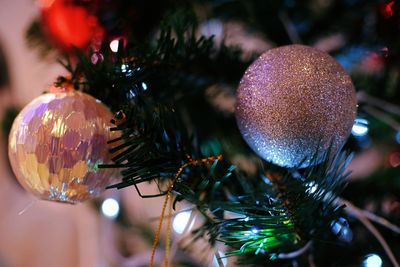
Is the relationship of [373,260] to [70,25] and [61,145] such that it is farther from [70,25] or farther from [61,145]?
[70,25]

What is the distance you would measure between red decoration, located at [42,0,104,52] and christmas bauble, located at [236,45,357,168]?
0.24 meters

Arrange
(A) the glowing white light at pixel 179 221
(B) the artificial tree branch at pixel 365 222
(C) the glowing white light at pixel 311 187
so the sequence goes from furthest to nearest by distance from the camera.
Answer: (A) the glowing white light at pixel 179 221
(B) the artificial tree branch at pixel 365 222
(C) the glowing white light at pixel 311 187

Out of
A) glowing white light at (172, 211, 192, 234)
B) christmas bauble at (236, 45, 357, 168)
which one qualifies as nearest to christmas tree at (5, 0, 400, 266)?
christmas bauble at (236, 45, 357, 168)

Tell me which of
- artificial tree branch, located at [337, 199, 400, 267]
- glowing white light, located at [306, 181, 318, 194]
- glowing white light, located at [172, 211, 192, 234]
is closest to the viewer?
glowing white light, located at [306, 181, 318, 194]

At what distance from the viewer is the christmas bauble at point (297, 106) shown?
10.1 inches

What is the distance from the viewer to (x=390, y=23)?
43 cm

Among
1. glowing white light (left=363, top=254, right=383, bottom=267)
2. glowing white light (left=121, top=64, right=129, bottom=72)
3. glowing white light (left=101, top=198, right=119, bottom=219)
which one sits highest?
glowing white light (left=121, top=64, right=129, bottom=72)

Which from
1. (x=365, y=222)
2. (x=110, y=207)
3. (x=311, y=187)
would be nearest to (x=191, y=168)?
(x=311, y=187)

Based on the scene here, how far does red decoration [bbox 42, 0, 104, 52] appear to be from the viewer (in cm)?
45

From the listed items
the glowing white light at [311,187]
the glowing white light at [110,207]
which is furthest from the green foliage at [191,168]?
the glowing white light at [110,207]

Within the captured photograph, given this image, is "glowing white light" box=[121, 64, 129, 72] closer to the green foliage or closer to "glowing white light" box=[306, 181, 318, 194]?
the green foliage

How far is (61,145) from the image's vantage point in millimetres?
271

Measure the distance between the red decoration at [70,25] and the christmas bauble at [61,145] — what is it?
18cm

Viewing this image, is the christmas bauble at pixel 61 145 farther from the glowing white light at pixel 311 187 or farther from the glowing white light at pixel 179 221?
the glowing white light at pixel 179 221
